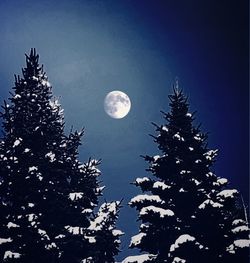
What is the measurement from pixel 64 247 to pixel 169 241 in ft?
15.3

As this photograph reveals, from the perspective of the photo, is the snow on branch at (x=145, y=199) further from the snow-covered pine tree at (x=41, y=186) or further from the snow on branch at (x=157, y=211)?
the snow-covered pine tree at (x=41, y=186)

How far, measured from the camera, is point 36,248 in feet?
40.0

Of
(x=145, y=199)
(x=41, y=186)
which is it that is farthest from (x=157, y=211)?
(x=41, y=186)

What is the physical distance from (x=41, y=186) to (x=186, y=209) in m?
6.74

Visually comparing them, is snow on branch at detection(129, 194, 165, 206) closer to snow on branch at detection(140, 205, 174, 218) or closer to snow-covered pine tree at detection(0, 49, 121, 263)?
snow on branch at detection(140, 205, 174, 218)

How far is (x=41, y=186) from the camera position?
535 inches

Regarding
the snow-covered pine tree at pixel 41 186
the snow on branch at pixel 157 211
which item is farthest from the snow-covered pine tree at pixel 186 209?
the snow-covered pine tree at pixel 41 186

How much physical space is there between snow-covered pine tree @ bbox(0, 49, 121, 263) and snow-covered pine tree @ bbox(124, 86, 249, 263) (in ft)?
8.26

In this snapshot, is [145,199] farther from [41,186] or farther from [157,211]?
[41,186]

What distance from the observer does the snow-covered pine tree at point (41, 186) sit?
40.0 feet

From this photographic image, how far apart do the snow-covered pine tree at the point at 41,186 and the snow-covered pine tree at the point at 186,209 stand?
8.26 ft

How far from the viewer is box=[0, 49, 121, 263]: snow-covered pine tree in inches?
480

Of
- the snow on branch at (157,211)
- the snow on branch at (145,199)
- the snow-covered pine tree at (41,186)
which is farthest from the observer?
the snow on branch at (145,199)

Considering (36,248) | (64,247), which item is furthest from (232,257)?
(36,248)
